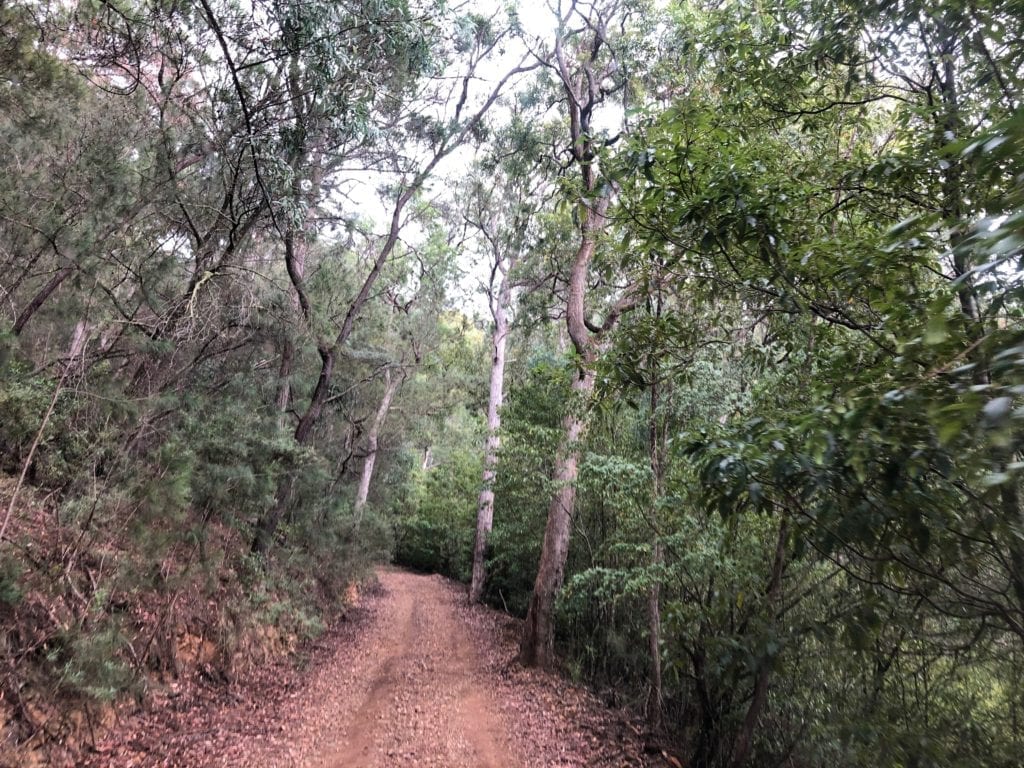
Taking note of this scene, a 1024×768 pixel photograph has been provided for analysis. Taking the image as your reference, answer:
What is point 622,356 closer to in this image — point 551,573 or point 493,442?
point 551,573

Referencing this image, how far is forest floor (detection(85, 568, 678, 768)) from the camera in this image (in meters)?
5.36

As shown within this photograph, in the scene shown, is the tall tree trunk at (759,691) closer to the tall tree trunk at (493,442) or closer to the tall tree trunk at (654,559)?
the tall tree trunk at (654,559)

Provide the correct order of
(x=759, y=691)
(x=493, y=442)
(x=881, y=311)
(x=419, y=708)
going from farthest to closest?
(x=493, y=442) < (x=419, y=708) < (x=759, y=691) < (x=881, y=311)

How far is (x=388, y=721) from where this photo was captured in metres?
6.74

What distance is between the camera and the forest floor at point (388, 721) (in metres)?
5.36

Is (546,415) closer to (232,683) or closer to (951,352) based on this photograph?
(232,683)

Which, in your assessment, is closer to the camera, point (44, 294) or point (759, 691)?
point (759, 691)

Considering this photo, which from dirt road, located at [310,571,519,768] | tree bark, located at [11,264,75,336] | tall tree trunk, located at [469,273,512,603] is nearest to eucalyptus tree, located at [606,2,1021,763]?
dirt road, located at [310,571,519,768]

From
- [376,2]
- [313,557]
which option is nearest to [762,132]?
[376,2]

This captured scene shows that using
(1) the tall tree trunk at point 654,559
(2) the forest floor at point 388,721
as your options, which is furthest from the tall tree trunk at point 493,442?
(1) the tall tree trunk at point 654,559

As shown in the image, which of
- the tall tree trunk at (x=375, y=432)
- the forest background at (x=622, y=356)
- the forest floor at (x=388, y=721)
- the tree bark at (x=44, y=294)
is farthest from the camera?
the tall tree trunk at (x=375, y=432)

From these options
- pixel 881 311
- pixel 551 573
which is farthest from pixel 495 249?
pixel 881 311

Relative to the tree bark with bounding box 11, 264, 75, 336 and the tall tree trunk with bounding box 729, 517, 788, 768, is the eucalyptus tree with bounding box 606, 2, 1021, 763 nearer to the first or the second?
the tall tree trunk with bounding box 729, 517, 788, 768

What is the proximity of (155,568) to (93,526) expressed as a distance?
1.37 metres
